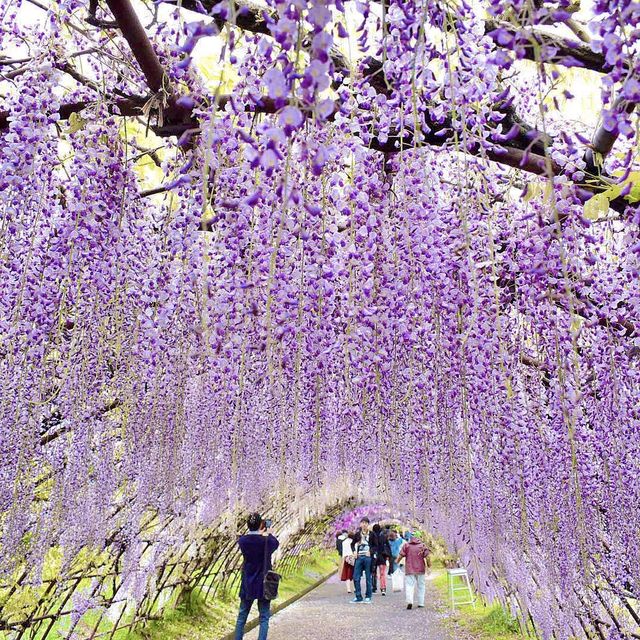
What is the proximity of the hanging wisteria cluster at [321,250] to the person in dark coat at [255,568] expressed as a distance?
176 cm

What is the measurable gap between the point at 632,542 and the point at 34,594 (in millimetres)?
4751

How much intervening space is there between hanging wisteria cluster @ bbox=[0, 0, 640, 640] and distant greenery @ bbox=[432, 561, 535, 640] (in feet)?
Answer: 14.9

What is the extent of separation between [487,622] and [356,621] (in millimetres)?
2156

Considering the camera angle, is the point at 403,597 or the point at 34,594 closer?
the point at 34,594

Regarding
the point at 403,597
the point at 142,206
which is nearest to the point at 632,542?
the point at 142,206

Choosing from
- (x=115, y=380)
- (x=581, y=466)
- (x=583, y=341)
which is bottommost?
(x=581, y=466)

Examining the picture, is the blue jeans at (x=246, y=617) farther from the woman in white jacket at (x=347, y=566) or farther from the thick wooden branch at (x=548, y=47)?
the woman in white jacket at (x=347, y=566)

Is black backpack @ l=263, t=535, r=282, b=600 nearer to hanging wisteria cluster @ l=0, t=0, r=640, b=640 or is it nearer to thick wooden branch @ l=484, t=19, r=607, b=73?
hanging wisteria cluster @ l=0, t=0, r=640, b=640

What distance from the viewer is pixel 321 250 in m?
2.91

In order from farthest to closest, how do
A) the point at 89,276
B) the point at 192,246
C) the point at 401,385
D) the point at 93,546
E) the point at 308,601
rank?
the point at 308,601, the point at 93,546, the point at 401,385, the point at 89,276, the point at 192,246

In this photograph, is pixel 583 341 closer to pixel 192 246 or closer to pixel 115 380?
pixel 192 246

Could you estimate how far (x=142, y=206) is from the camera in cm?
372

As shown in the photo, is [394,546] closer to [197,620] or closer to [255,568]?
[197,620]

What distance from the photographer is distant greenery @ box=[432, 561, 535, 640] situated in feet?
31.2
